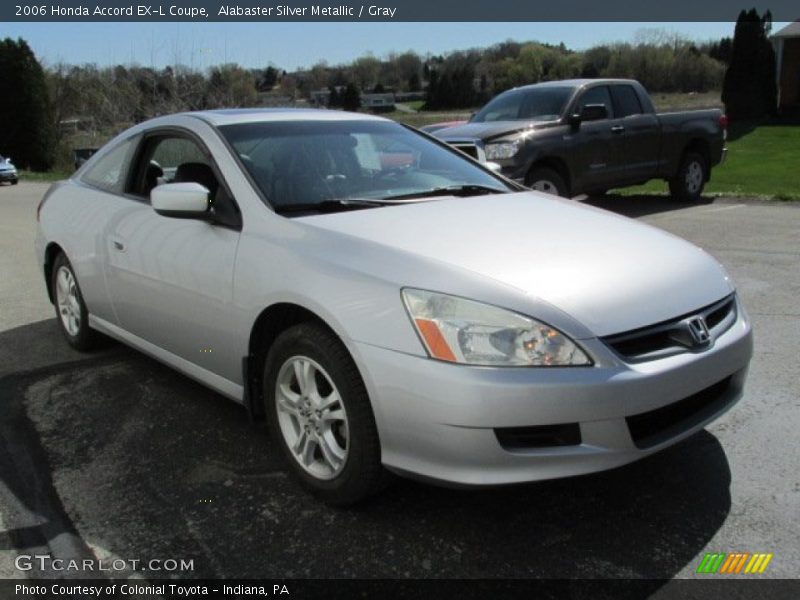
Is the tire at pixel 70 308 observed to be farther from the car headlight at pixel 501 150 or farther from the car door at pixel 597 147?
the car door at pixel 597 147

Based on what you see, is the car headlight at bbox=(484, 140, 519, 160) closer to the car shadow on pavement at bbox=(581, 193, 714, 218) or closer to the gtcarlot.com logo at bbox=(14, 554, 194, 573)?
the car shadow on pavement at bbox=(581, 193, 714, 218)

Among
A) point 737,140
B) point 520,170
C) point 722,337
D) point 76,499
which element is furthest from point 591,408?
point 737,140

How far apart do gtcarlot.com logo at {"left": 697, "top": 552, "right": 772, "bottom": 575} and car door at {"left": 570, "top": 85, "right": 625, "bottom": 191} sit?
7719 mm

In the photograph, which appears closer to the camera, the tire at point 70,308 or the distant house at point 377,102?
the tire at point 70,308

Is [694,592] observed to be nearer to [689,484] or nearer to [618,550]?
[618,550]

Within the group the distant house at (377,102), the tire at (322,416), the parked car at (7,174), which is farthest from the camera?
the distant house at (377,102)

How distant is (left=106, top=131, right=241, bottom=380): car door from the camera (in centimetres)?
338

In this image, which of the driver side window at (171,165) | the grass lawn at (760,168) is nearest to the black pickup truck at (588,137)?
the grass lawn at (760,168)

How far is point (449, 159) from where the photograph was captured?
4293mm

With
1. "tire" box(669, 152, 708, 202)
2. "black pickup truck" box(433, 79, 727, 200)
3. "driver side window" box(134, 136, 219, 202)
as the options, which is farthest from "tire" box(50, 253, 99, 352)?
"tire" box(669, 152, 708, 202)

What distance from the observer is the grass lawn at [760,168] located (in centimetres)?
1452

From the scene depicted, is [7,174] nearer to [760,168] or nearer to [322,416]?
[760,168]

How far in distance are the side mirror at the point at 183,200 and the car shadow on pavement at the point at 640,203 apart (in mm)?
8405

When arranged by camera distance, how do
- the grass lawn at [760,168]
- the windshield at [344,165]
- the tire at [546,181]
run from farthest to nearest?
the grass lawn at [760,168] → the tire at [546,181] → the windshield at [344,165]
